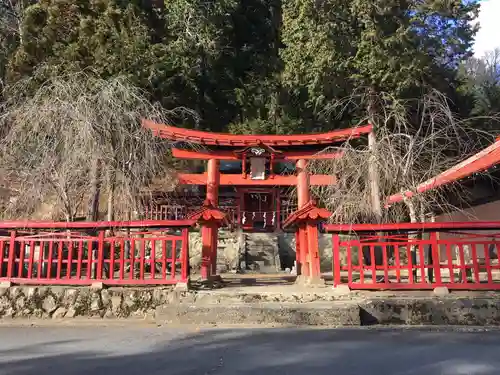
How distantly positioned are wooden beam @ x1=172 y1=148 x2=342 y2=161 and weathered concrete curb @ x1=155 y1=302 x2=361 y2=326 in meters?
→ 5.65

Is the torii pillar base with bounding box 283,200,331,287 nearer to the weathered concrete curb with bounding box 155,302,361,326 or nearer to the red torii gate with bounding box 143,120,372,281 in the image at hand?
the red torii gate with bounding box 143,120,372,281

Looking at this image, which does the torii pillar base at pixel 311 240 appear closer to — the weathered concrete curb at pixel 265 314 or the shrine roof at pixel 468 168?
the shrine roof at pixel 468 168

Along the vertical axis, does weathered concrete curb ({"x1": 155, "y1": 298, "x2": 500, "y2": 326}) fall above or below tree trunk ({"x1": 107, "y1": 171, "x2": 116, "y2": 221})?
below

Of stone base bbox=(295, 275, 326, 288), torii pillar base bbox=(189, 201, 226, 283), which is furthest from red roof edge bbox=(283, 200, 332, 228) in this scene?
torii pillar base bbox=(189, 201, 226, 283)

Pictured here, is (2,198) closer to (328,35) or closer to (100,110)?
(100,110)

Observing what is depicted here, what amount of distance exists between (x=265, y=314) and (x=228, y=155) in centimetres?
626

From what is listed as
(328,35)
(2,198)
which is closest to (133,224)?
(2,198)

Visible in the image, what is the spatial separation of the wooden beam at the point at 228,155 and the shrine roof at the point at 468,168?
2861mm

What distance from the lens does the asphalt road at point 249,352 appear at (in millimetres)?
4762

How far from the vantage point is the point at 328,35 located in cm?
1677

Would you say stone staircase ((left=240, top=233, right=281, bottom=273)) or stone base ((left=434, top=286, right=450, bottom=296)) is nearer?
stone base ((left=434, top=286, right=450, bottom=296))

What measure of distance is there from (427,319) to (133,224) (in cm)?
601

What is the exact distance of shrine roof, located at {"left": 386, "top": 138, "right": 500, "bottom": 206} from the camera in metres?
9.20

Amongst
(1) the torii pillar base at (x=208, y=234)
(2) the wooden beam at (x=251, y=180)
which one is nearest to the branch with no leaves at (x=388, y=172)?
(2) the wooden beam at (x=251, y=180)
